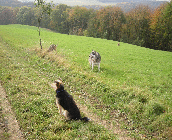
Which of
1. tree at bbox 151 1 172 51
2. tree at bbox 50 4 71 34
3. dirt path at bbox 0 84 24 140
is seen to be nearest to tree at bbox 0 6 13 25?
tree at bbox 50 4 71 34

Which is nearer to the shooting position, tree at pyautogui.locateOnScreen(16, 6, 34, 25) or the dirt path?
the dirt path

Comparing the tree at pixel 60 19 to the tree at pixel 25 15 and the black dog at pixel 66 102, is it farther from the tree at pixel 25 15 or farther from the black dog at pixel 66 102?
the black dog at pixel 66 102

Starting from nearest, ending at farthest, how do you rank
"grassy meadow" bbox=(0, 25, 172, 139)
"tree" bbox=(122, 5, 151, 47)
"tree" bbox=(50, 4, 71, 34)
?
"grassy meadow" bbox=(0, 25, 172, 139), "tree" bbox=(122, 5, 151, 47), "tree" bbox=(50, 4, 71, 34)

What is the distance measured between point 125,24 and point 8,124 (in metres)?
55.9

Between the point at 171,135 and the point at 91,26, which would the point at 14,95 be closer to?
the point at 171,135

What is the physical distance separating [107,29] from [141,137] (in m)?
57.1

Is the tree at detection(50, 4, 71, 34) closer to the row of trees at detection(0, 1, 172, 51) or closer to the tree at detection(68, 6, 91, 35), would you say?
the row of trees at detection(0, 1, 172, 51)

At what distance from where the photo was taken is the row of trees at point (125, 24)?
143ft

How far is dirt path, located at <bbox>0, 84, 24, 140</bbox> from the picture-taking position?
600cm

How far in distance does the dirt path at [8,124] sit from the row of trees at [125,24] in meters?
22.1

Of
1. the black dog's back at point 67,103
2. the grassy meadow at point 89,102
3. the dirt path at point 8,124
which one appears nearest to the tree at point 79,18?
the grassy meadow at point 89,102

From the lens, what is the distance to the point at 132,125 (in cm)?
754

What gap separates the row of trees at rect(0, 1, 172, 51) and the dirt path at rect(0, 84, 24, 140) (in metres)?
22.1

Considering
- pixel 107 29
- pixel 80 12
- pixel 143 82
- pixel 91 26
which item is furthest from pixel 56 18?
pixel 143 82
